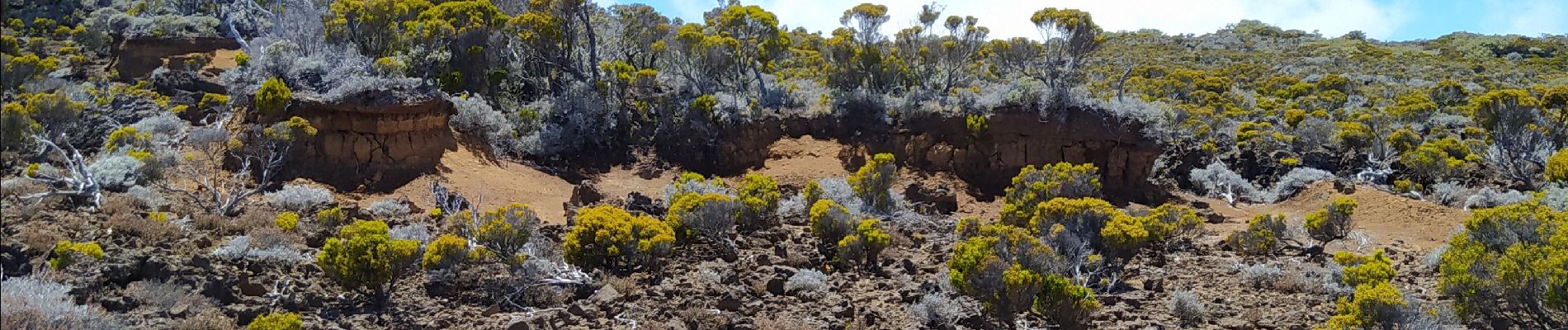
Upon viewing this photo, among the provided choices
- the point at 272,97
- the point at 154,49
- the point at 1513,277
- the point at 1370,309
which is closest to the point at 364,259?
the point at 272,97

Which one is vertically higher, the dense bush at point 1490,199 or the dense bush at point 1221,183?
the dense bush at point 1490,199

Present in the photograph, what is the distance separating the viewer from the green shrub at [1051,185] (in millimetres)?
13914

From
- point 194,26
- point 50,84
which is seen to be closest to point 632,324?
point 50,84

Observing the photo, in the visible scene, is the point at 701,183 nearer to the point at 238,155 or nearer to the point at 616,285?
the point at 616,285

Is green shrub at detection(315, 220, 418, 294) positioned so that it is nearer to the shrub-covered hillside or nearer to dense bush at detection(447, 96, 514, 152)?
the shrub-covered hillside

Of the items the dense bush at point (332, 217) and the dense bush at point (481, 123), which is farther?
the dense bush at point (481, 123)

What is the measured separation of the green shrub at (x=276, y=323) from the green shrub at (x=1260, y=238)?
9964 mm

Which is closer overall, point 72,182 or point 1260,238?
point 72,182

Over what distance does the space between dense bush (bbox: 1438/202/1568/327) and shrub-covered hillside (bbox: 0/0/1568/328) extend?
4cm

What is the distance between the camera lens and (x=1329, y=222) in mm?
12602

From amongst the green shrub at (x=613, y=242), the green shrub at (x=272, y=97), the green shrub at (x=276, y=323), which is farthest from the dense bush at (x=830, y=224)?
the green shrub at (x=272, y=97)

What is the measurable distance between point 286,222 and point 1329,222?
1150cm

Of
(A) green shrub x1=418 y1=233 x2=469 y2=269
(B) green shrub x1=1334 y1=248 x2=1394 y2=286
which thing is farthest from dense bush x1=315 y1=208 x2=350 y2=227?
(B) green shrub x1=1334 y1=248 x2=1394 y2=286

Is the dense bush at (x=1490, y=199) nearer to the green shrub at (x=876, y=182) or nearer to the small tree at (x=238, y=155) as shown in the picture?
the green shrub at (x=876, y=182)
